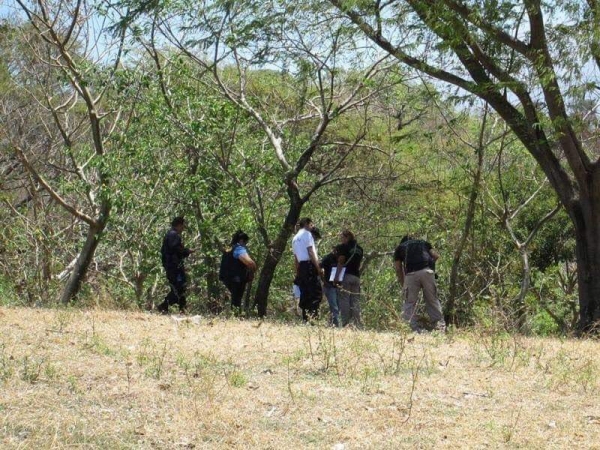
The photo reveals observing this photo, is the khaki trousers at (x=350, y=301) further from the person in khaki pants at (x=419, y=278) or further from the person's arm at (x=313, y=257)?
the person in khaki pants at (x=419, y=278)

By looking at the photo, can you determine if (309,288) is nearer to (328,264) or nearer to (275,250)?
(328,264)

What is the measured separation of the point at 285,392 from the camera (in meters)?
6.98

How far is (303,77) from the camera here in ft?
49.4

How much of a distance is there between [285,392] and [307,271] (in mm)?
6512

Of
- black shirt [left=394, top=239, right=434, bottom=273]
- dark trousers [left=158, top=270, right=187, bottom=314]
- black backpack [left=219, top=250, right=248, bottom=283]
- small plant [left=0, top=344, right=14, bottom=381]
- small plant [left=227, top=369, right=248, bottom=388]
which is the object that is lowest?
small plant [left=0, top=344, right=14, bottom=381]

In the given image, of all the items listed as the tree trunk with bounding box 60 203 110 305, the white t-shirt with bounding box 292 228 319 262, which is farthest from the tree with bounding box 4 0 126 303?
the white t-shirt with bounding box 292 228 319 262

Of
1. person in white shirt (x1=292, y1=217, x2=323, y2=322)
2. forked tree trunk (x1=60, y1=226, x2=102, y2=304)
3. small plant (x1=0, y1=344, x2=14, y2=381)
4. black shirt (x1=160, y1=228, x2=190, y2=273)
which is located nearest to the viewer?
small plant (x1=0, y1=344, x2=14, y2=381)

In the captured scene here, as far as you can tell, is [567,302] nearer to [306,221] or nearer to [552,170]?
[552,170]

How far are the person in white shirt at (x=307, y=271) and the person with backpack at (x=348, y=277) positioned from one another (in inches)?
12.5

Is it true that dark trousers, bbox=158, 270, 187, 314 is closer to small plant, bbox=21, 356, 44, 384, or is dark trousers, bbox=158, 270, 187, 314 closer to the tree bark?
the tree bark

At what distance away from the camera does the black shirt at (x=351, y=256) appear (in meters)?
13.5

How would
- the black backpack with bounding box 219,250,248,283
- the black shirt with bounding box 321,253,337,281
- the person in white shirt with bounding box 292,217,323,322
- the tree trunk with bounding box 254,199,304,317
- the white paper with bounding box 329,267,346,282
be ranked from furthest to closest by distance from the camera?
the tree trunk with bounding box 254,199,304,317 < the black backpack with bounding box 219,250,248,283 < the black shirt with bounding box 321,253,337,281 < the white paper with bounding box 329,267,346,282 < the person in white shirt with bounding box 292,217,323,322

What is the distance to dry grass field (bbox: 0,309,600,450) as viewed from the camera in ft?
19.6

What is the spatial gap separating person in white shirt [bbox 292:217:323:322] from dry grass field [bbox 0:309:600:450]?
381 centimetres
